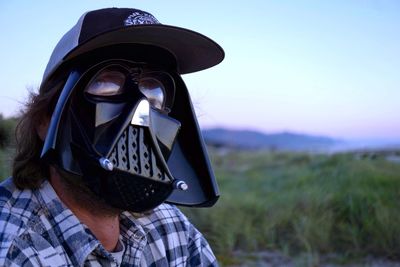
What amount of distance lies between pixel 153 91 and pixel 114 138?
410 millimetres

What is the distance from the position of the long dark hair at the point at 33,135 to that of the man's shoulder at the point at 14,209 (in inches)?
4.1

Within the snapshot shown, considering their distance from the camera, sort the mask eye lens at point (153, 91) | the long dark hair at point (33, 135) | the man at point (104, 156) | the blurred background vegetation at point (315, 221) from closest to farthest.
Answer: the man at point (104, 156) → the long dark hair at point (33, 135) → the mask eye lens at point (153, 91) → the blurred background vegetation at point (315, 221)

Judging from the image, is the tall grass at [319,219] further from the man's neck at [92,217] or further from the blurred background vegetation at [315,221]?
the man's neck at [92,217]

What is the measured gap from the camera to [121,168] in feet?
4.99

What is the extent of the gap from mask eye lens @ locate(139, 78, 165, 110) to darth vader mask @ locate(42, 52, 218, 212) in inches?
2.8

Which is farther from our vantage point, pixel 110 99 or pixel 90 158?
pixel 110 99

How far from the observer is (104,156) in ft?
4.96

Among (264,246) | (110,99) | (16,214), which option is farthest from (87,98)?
(264,246)

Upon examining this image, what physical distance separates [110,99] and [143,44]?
0.91 feet

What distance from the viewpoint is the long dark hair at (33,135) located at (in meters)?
1.74

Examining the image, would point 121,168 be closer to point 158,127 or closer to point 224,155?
point 158,127

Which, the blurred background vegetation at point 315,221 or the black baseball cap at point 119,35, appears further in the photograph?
the blurred background vegetation at point 315,221

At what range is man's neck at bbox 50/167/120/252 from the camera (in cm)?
168

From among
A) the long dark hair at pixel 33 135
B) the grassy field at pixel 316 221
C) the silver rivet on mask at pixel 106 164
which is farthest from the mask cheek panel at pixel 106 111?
the grassy field at pixel 316 221
